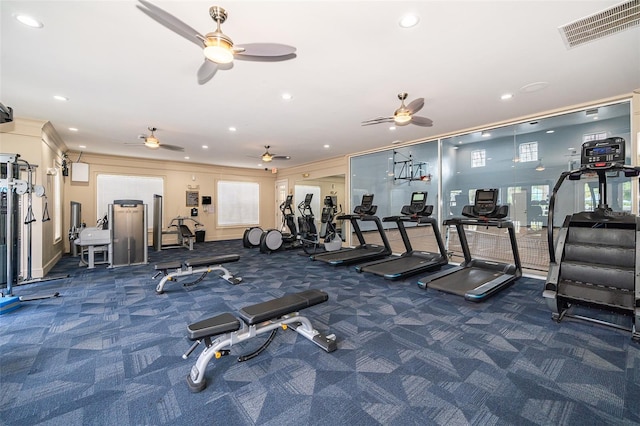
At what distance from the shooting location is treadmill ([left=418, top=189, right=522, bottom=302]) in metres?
3.96

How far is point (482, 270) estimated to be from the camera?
4859 mm

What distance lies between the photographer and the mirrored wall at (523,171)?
4.64 meters

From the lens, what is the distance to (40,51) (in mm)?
2900

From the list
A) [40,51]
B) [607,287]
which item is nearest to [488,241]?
[607,287]

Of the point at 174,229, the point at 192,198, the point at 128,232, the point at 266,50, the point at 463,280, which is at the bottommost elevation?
the point at 463,280

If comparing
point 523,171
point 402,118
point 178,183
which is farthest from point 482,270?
point 178,183

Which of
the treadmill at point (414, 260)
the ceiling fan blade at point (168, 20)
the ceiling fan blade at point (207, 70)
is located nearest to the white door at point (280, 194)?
the treadmill at point (414, 260)

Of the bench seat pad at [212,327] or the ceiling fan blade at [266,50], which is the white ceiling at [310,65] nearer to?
the ceiling fan blade at [266,50]

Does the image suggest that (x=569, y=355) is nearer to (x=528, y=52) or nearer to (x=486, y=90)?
(x=528, y=52)

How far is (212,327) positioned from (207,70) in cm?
248

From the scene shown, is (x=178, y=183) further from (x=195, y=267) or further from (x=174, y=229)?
(x=195, y=267)

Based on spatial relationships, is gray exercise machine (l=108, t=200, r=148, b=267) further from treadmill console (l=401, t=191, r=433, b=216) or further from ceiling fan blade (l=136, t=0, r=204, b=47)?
treadmill console (l=401, t=191, r=433, b=216)

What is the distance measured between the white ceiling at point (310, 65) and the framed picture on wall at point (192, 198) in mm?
4396

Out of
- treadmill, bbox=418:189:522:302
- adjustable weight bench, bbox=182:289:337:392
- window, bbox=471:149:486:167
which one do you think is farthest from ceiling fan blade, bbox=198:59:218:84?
window, bbox=471:149:486:167
